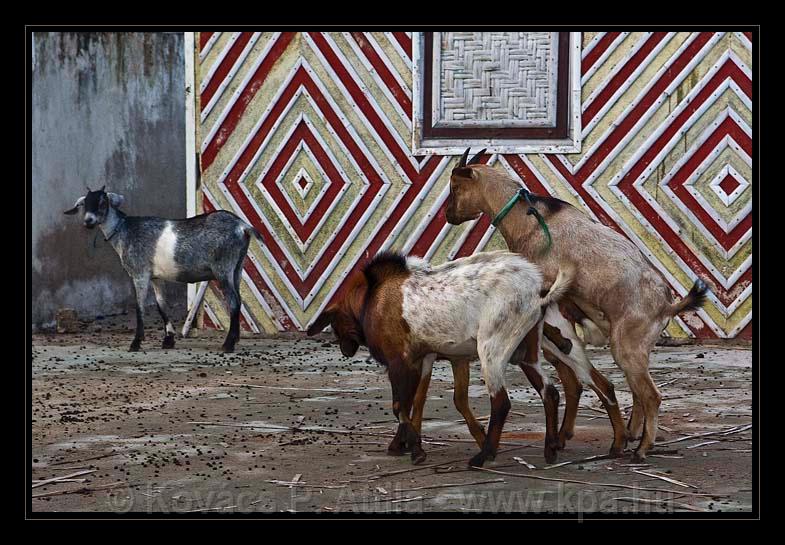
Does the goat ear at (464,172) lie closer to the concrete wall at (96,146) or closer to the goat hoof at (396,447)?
the goat hoof at (396,447)

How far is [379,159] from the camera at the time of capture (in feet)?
38.3

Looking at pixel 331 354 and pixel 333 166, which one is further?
pixel 333 166

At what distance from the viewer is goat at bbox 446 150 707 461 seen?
615 cm

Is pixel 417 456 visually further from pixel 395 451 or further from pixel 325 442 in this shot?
pixel 325 442

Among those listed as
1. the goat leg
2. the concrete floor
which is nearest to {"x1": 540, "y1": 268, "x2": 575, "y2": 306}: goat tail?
the goat leg

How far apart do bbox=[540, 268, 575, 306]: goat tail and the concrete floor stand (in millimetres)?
850

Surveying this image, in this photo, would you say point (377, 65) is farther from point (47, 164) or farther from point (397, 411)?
point (397, 411)

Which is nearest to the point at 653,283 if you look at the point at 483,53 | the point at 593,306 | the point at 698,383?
the point at 593,306

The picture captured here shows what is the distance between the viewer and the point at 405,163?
456 inches

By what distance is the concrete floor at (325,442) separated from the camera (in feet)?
17.6

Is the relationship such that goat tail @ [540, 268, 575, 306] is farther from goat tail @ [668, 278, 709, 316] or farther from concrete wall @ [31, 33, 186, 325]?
concrete wall @ [31, 33, 186, 325]

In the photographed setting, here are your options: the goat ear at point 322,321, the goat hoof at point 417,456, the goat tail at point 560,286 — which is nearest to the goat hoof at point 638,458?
the goat tail at point 560,286

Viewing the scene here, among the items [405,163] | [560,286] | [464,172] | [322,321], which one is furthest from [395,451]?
[405,163]

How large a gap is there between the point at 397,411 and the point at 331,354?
447 centimetres
